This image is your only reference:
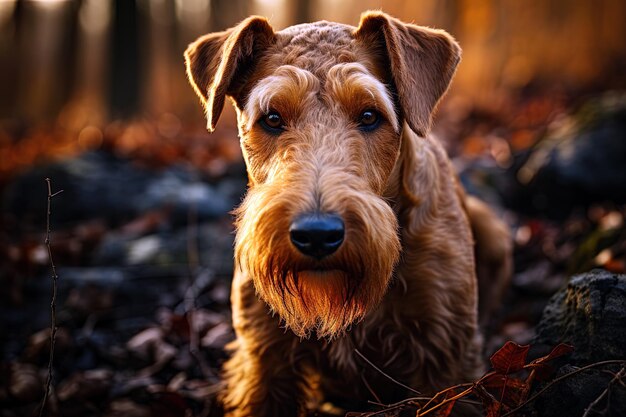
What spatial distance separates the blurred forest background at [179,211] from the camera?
341 cm

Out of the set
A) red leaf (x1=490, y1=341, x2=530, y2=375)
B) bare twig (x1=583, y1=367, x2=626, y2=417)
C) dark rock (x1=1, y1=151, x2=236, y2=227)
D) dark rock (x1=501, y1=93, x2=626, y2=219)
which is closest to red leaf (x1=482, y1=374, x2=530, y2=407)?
red leaf (x1=490, y1=341, x2=530, y2=375)

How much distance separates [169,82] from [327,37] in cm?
1691

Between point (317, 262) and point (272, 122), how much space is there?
77 cm

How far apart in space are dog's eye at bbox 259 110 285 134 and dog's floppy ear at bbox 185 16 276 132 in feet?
0.93

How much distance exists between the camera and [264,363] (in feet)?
9.00

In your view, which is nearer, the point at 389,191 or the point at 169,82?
the point at 389,191

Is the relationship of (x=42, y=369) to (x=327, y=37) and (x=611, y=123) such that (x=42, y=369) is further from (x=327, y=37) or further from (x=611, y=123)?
(x=611, y=123)

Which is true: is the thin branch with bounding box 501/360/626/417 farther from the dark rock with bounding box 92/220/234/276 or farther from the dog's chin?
the dark rock with bounding box 92/220/234/276

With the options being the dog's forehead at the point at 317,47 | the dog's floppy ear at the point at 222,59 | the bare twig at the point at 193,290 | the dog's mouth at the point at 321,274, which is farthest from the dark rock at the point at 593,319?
the bare twig at the point at 193,290

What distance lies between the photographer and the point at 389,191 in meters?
2.63

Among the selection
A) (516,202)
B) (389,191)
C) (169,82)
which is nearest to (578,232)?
(516,202)

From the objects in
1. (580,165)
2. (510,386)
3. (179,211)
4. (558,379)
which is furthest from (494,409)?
(179,211)

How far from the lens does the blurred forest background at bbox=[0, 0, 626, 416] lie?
3406 mm

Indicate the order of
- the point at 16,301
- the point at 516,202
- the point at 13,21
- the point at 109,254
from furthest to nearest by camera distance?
the point at 13,21, the point at 516,202, the point at 109,254, the point at 16,301
